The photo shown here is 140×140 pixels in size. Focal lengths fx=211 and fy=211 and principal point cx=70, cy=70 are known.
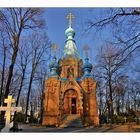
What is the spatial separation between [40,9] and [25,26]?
0.94 meters

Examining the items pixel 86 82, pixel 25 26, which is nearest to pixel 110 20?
pixel 25 26

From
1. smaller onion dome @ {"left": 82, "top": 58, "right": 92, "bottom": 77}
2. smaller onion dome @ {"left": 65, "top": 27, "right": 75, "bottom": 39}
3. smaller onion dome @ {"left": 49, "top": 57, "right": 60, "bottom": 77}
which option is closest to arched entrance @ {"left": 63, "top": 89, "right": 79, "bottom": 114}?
→ smaller onion dome @ {"left": 82, "top": 58, "right": 92, "bottom": 77}

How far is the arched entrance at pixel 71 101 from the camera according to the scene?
350 inches

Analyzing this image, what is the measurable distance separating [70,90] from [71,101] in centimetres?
49

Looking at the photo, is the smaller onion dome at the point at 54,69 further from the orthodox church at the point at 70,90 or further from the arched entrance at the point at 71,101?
the arched entrance at the point at 71,101

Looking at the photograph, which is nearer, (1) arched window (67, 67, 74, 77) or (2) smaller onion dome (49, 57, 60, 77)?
(2) smaller onion dome (49, 57, 60, 77)

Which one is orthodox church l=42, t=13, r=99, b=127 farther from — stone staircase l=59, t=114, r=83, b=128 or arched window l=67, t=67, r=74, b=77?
stone staircase l=59, t=114, r=83, b=128

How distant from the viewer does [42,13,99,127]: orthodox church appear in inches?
308

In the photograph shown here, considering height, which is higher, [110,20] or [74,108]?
[110,20]

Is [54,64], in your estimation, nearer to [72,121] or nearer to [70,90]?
[70,90]

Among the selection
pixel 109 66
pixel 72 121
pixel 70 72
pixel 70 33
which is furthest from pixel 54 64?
pixel 109 66

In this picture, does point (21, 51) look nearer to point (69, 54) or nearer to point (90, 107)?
point (69, 54)
